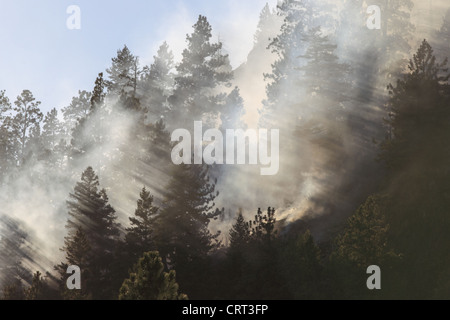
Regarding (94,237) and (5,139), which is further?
(5,139)

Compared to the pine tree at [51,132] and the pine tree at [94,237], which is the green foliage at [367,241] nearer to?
the pine tree at [94,237]

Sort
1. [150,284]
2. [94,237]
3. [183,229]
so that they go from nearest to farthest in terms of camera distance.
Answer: [150,284] < [183,229] < [94,237]

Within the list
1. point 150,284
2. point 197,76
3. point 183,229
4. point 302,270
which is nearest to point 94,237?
point 183,229

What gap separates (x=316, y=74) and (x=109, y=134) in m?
20.9

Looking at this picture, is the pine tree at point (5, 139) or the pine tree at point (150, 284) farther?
the pine tree at point (5, 139)

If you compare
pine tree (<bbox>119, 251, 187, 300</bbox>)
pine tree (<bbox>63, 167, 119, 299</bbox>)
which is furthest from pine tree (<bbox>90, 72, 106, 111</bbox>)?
pine tree (<bbox>119, 251, 187, 300</bbox>)

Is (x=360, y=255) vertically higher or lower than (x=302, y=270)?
higher

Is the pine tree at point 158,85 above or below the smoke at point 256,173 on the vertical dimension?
above

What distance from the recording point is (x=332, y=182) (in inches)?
1406

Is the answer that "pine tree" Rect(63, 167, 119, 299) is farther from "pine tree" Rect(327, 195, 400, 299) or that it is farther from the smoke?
"pine tree" Rect(327, 195, 400, 299)

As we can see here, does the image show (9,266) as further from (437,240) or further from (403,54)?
(403,54)

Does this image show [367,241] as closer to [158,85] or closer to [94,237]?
[94,237]

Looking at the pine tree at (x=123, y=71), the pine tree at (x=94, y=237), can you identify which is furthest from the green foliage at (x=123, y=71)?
the pine tree at (x=94, y=237)
